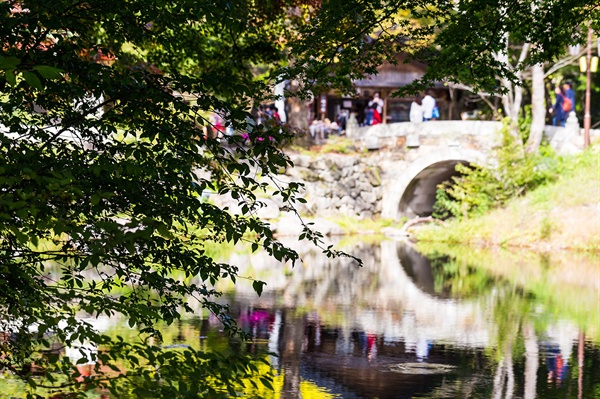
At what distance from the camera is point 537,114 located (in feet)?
96.6

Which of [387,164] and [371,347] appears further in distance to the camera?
[387,164]

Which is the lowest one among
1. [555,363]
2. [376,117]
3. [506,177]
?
[555,363]

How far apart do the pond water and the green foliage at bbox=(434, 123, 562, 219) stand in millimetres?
6502

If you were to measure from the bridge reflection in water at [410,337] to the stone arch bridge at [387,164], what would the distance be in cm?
1105

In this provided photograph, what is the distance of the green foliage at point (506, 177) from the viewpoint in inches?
1127

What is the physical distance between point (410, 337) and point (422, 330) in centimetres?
65

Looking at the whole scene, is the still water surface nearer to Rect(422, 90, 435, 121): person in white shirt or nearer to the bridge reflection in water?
the bridge reflection in water

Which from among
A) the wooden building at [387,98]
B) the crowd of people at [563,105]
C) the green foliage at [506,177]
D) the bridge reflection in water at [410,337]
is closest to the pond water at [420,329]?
the bridge reflection in water at [410,337]

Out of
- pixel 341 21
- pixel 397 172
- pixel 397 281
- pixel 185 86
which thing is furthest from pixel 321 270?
pixel 185 86

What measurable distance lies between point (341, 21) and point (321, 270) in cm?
1337

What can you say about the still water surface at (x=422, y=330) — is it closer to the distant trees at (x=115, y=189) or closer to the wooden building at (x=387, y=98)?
the distant trees at (x=115, y=189)

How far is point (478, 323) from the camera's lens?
14109 millimetres

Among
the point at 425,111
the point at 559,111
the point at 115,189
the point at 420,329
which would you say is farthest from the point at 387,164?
the point at 115,189

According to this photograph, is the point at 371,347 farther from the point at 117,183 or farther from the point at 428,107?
the point at 428,107
